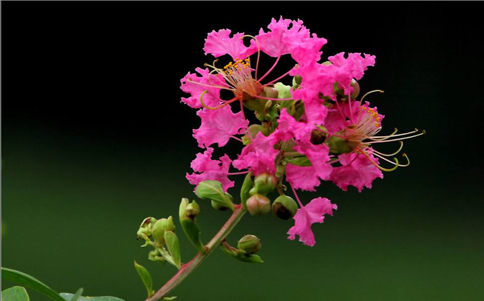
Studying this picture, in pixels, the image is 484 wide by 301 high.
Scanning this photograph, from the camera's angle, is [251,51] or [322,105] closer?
[322,105]

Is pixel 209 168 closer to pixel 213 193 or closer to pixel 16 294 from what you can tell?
pixel 213 193

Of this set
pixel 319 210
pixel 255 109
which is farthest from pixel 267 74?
pixel 319 210

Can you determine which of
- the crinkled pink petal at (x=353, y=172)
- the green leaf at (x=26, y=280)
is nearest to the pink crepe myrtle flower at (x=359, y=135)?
the crinkled pink petal at (x=353, y=172)

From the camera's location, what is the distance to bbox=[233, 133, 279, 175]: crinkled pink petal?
0.73m

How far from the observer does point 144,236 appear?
85cm

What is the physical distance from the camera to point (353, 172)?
0.81 meters

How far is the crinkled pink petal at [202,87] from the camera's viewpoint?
810 millimetres

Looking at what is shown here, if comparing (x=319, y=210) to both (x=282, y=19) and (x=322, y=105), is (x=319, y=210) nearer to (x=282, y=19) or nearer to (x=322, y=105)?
(x=322, y=105)

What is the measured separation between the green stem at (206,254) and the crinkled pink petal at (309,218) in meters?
0.08

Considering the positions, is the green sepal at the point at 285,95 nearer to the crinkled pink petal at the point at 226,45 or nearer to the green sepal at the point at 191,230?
the crinkled pink petal at the point at 226,45

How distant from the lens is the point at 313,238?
2.58ft

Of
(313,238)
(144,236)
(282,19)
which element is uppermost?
(282,19)

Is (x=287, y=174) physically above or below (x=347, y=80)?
below

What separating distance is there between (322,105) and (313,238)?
0.62 feet
